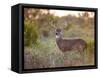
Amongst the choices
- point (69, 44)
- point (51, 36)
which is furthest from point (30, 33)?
point (69, 44)

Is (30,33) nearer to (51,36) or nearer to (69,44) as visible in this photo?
(51,36)

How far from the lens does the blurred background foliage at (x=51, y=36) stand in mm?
2125

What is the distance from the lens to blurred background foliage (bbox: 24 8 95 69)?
2125 millimetres

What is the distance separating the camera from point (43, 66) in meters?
2.18

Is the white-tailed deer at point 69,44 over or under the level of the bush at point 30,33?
under

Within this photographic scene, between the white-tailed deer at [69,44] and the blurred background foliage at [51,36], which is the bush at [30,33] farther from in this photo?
the white-tailed deer at [69,44]

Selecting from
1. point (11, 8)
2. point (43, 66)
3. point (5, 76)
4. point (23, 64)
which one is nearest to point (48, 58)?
point (43, 66)

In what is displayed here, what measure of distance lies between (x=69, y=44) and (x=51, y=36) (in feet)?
0.61

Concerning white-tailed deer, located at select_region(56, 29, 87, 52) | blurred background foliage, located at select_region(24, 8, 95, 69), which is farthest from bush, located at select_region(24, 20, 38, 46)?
white-tailed deer, located at select_region(56, 29, 87, 52)

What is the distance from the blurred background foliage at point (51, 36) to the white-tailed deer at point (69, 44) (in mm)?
33

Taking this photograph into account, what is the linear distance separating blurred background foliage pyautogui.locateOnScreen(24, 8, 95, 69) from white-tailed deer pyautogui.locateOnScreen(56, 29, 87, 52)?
0.03 m

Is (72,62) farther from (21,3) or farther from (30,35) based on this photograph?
(21,3)

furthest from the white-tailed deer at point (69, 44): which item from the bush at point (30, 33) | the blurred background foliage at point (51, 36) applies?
the bush at point (30, 33)

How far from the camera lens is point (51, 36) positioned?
2209 millimetres
